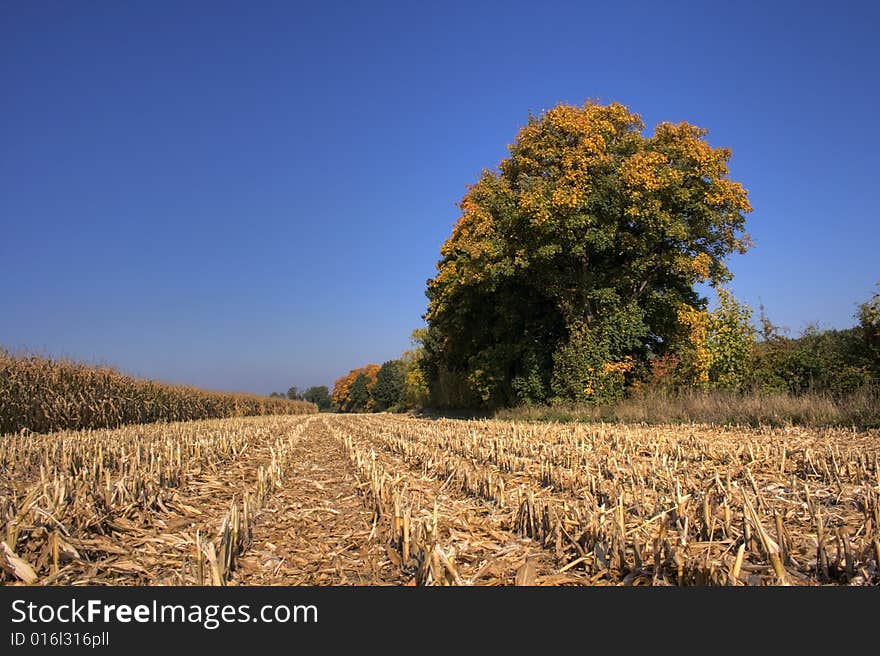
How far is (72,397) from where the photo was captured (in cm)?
1373

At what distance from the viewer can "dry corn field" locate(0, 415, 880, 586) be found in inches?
112

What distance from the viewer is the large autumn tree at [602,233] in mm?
17641

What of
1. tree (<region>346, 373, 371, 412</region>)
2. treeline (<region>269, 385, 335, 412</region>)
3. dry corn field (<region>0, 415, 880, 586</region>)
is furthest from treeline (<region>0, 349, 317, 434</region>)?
treeline (<region>269, 385, 335, 412</region>)

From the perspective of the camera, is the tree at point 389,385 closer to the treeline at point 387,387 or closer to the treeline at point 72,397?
the treeline at point 387,387

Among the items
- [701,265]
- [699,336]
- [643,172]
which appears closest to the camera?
[643,172]

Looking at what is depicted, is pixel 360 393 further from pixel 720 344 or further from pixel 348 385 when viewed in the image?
pixel 720 344

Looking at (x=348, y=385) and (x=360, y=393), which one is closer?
(x=360, y=393)

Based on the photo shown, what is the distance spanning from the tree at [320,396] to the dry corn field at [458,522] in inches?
6370

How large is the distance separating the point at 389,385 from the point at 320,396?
96.7 meters

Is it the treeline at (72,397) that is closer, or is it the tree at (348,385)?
the treeline at (72,397)

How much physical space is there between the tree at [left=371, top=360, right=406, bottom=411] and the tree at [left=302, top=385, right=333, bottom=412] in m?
A: 84.4

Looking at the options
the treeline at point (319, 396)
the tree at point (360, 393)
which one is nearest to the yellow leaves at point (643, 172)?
the tree at point (360, 393)

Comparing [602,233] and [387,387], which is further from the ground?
[602,233]

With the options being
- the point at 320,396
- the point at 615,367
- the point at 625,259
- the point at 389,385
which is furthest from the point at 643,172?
the point at 320,396
